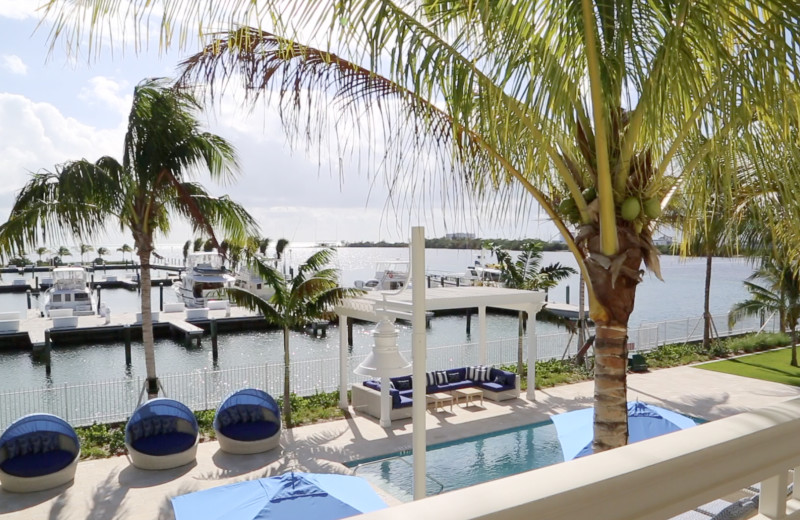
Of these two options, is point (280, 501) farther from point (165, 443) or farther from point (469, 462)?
point (469, 462)

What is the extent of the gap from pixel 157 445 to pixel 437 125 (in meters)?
10.3

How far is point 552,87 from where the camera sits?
10.3ft

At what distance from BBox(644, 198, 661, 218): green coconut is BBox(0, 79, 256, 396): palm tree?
11.9 metres

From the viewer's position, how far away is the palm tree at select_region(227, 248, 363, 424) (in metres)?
16.1

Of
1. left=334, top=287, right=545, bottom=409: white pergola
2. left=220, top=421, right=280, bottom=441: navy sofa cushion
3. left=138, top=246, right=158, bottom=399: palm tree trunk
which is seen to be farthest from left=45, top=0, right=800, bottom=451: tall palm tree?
left=138, top=246, right=158, bottom=399: palm tree trunk

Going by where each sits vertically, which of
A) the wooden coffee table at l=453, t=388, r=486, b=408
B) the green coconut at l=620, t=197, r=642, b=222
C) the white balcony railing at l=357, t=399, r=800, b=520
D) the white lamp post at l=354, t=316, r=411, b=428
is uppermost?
the green coconut at l=620, t=197, r=642, b=222

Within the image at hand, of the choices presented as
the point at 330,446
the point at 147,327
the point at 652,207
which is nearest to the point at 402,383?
the point at 330,446

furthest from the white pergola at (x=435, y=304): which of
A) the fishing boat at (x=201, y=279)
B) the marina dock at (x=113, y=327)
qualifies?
the fishing boat at (x=201, y=279)

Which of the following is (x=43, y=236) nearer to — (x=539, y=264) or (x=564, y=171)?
(x=564, y=171)

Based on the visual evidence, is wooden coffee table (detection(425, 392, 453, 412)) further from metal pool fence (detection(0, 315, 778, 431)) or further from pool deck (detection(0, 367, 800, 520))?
metal pool fence (detection(0, 315, 778, 431))

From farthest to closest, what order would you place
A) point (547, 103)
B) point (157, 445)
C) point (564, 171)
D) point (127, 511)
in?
point (157, 445), point (127, 511), point (564, 171), point (547, 103)

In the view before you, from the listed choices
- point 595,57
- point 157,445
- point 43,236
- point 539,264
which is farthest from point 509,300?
point 595,57

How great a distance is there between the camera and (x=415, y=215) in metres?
3.96

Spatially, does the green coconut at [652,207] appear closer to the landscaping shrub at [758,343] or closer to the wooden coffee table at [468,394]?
the wooden coffee table at [468,394]
